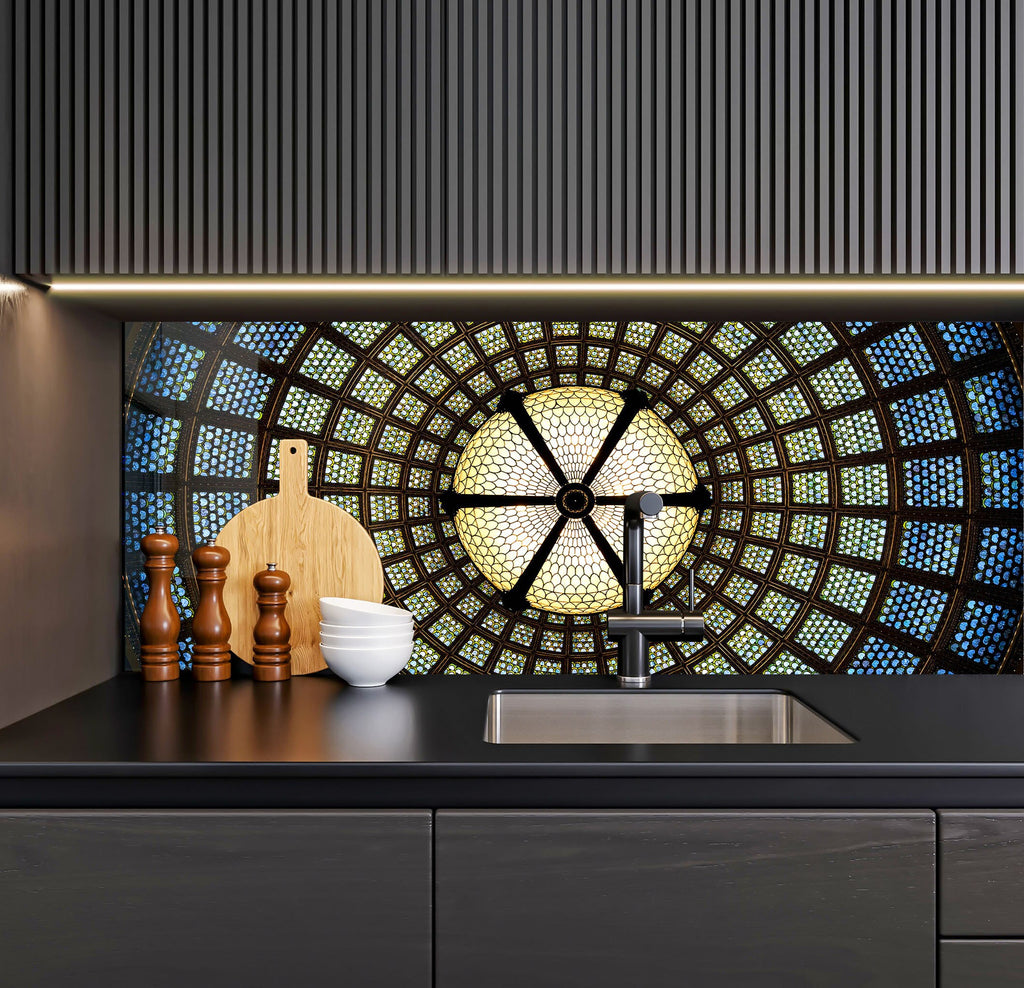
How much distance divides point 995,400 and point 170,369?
176 centimetres

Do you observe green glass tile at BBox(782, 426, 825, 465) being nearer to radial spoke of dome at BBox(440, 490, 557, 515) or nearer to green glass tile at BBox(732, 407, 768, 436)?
green glass tile at BBox(732, 407, 768, 436)

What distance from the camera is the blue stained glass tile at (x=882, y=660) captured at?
1731 mm

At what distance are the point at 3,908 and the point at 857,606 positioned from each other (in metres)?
1.59

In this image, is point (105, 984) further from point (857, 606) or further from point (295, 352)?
point (857, 606)

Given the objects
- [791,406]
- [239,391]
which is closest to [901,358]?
[791,406]

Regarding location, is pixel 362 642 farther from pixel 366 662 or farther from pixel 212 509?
pixel 212 509

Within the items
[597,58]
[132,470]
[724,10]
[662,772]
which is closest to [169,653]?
[132,470]

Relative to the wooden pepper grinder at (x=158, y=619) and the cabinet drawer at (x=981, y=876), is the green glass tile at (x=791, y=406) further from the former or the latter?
the wooden pepper grinder at (x=158, y=619)

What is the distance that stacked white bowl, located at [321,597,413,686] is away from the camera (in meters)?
1.54

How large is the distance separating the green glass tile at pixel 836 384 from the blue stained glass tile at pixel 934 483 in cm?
20

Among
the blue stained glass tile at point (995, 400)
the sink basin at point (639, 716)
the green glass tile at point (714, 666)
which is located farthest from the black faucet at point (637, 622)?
the blue stained glass tile at point (995, 400)

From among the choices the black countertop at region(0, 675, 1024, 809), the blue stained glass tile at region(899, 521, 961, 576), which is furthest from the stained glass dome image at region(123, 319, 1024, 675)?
the black countertop at region(0, 675, 1024, 809)

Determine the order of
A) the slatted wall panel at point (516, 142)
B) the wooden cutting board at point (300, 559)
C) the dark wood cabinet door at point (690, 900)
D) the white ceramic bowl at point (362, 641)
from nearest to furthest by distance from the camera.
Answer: the dark wood cabinet door at point (690, 900) → the slatted wall panel at point (516, 142) → the white ceramic bowl at point (362, 641) → the wooden cutting board at point (300, 559)

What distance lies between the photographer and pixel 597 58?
1.33 meters
